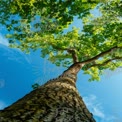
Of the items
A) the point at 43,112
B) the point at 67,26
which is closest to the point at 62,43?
the point at 67,26

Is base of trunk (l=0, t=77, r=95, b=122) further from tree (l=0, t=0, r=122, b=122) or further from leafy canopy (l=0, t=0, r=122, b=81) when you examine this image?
leafy canopy (l=0, t=0, r=122, b=81)

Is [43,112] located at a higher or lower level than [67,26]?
lower

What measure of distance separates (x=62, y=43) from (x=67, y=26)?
3.29m

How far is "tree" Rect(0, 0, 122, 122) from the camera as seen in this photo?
16.7 ft

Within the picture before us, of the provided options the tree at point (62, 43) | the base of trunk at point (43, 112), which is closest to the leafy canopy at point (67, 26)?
the tree at point (62, 43)

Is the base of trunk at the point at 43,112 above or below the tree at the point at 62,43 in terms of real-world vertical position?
below

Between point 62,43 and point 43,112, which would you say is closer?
point 43,112

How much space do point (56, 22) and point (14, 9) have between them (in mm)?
2622

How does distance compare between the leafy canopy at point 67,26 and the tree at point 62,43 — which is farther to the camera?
the leafy canopy at point 67,26

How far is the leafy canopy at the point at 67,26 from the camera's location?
39.7 feet

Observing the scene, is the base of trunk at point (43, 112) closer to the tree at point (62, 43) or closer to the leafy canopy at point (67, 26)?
the tree at point (62, 43)

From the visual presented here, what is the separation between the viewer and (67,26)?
1483 centimetres

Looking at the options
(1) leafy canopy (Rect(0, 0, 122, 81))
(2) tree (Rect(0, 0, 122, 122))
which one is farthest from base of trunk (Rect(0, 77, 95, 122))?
(1) leafy canopy (Rect(0, 0, 122, 81))

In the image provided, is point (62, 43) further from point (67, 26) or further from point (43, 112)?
point (43, 112)
